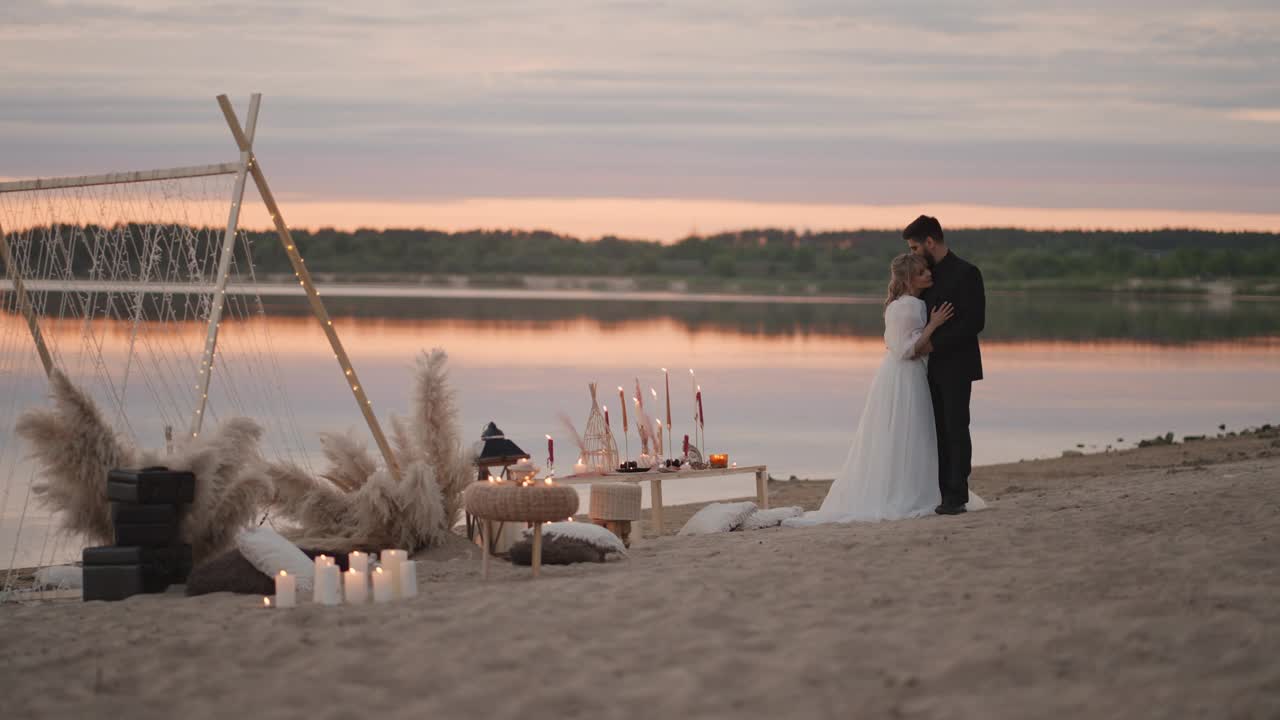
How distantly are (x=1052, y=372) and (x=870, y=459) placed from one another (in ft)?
87.5

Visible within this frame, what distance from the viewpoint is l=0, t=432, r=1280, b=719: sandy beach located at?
204 inches

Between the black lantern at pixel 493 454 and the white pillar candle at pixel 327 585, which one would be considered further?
the black lantern at pixel 493 454

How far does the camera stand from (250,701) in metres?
5.43

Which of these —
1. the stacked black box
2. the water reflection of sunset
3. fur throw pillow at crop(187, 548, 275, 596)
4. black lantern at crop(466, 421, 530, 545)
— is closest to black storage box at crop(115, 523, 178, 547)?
the stacked black box

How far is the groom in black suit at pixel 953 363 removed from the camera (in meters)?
9.75

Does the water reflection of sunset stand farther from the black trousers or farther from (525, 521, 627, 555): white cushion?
(525, 521, 627, 555): white cushion

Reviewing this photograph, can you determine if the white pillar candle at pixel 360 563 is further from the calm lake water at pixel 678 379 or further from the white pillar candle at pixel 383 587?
the calm lake water at pixel 678 379

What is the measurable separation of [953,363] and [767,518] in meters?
1.83

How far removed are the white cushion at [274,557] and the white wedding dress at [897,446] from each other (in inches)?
146

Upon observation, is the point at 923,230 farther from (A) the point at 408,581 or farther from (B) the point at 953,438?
(A) the point at 408,581

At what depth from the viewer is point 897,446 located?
1004 centimetres

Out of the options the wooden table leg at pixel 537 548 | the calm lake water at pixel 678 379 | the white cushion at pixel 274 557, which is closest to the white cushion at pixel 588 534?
the wooden table leg at pixel 537 548

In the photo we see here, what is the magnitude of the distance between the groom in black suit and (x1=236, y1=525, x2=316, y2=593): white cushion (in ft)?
14.3

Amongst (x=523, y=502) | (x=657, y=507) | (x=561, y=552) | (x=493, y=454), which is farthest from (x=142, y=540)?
(x=657, y=507)
